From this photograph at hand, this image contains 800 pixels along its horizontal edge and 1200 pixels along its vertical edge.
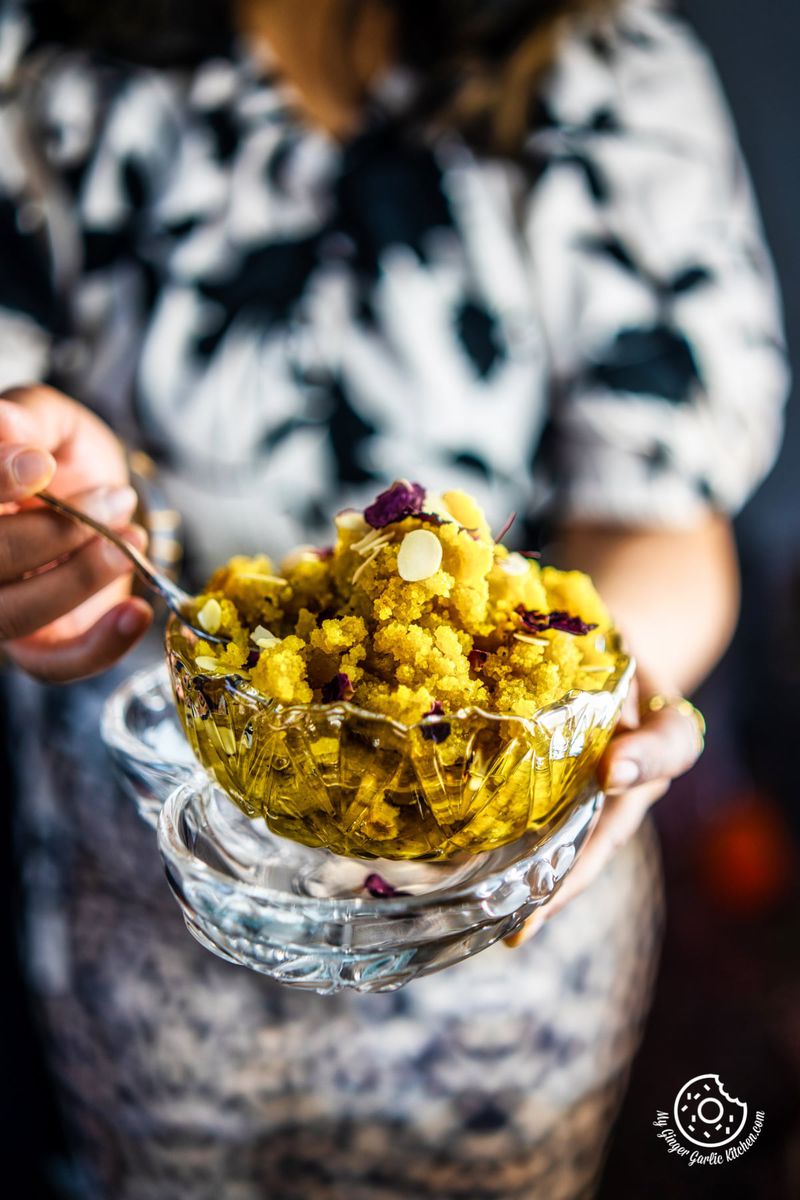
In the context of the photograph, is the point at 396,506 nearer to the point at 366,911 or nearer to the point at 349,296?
the point at 366,911

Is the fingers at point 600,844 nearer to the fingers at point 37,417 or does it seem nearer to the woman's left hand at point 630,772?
the woman's left hand at point 630,772

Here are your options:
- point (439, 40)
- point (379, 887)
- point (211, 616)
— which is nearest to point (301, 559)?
point (211, 616)

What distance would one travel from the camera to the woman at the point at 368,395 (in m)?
0.71

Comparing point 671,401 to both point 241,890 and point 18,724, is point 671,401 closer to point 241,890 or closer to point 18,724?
point 241,890

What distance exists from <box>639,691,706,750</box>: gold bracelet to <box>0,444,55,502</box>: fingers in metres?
0.33

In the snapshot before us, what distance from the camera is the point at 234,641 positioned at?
42 centimetres

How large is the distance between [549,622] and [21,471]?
0.86ft

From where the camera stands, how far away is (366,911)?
1.26 feet

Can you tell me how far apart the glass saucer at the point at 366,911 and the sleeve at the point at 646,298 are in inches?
15.8

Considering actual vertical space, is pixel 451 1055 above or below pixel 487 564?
below

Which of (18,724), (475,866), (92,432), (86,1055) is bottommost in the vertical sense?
(86,1055)

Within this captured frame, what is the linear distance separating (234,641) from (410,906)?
0.14 metres

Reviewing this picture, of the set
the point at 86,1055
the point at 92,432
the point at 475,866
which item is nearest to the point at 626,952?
the point at 475,866

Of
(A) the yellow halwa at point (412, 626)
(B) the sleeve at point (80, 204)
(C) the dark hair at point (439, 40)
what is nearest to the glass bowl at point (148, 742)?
(A) the yellow halwa at point (412, 626)
